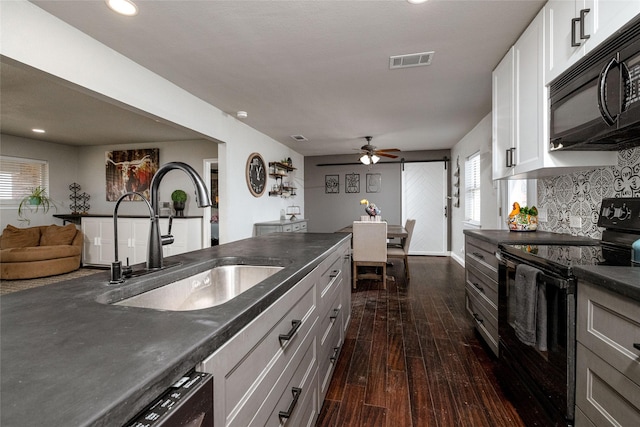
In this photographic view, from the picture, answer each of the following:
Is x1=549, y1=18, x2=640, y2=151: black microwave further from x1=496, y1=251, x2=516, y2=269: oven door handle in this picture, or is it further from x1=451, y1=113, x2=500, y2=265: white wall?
x1=451, y1=113, x2=500, y2=265: white wall

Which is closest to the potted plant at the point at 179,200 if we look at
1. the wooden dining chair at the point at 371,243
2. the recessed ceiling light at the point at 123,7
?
the wooden dining chair at the point at 371,243

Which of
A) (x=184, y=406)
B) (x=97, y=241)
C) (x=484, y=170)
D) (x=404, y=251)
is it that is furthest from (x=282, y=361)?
(x=97, y=241)

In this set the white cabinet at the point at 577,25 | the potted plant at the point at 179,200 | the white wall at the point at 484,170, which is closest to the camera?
the white cabinet at the point at 577,25

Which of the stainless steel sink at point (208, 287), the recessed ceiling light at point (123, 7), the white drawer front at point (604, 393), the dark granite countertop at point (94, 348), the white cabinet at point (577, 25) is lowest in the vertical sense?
the white drawer front at point (604, 393)

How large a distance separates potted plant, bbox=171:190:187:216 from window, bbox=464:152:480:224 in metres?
5.23

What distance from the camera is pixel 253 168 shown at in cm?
503

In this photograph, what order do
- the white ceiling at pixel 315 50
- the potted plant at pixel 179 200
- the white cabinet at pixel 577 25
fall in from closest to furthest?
the white cabinet at pixel 577 25, the white ceiling at pixel 315 50, the potted plant at pixel 179 200

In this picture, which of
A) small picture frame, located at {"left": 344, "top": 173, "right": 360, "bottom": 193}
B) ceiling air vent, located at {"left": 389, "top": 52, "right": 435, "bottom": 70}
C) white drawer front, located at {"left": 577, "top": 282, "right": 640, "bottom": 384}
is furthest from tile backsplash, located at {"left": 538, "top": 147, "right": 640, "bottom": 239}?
small picture frame, located at {"left": 344, "top": 173, "right": 360, "bottom": 193}

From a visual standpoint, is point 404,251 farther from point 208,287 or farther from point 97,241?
point 97,241

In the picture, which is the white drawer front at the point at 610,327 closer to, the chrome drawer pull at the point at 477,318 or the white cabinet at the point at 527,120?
the white cabinet at the point at 527,120

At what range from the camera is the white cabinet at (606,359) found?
0.94m

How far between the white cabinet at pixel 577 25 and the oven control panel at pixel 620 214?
81cm

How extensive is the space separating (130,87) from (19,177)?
4.79 metres

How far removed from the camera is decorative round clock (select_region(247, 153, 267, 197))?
489cm
